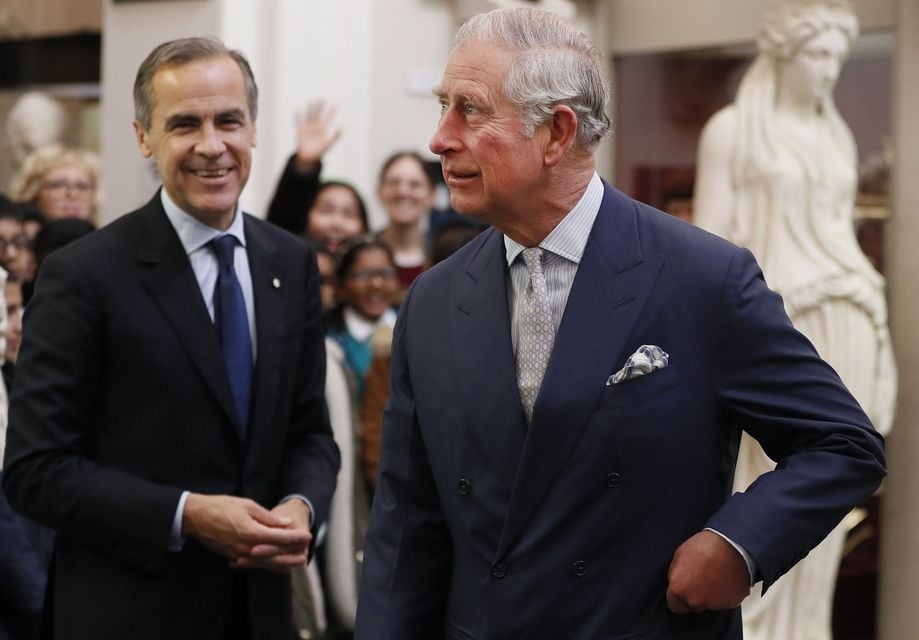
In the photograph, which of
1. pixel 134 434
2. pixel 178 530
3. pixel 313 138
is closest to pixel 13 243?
pixel 313 138

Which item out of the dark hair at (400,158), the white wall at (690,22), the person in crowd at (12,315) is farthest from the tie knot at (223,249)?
the white wall at (690,22)

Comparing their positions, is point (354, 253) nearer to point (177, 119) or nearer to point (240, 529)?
point (177, 119)

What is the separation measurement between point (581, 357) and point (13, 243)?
3.45 metres

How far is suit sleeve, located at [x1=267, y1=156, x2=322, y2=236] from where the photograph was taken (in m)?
6.51

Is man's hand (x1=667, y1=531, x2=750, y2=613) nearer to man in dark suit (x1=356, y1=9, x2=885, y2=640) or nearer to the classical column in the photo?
man in dark suit (x1=356, y1=9, x2=885, y2=640)

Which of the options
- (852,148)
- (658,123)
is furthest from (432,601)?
(658,123)

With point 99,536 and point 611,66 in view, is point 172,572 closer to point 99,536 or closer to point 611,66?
point 99,536

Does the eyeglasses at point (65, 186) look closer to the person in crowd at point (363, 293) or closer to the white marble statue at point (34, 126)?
the person in crowd at point (363, 293)

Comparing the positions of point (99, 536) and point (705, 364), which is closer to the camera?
point (705, 364)

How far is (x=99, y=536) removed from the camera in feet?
11.3

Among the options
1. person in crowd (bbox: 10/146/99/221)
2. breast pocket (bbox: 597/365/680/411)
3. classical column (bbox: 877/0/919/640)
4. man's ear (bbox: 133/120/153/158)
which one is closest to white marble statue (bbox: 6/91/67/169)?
person in crowd (bbox: 10/146/99/221)

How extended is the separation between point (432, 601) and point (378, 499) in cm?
21

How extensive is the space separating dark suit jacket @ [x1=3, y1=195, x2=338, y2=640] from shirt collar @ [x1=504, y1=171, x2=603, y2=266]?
0.92 m

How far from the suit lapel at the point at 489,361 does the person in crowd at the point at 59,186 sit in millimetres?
4672
